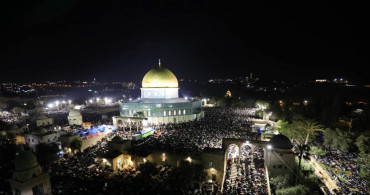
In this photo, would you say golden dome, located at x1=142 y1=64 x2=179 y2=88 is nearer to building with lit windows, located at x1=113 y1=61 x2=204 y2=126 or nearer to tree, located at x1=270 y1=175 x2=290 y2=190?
building with lit windows, located at x1=113 y1=61 x2=204 y2=126

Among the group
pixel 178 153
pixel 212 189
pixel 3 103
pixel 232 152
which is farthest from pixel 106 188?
pixel 3 103

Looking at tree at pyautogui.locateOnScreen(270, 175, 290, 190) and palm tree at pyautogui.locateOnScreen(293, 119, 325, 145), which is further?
palm tree at pyautogui.locateOnScreen(293, 119, 325, 145)

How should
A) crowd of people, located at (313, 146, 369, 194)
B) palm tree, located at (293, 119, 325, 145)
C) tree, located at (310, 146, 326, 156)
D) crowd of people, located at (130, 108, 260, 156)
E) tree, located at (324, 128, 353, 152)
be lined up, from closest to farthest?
crowd of people, located at (313, 146, 369, 194)
crowd of people, located at (130, 108, 260, 156)
tree, located at (310, 146, 326, 156)
tree, located at (324, 128, 353, 152)
palm tree, located at (293, 119, 325, 145)

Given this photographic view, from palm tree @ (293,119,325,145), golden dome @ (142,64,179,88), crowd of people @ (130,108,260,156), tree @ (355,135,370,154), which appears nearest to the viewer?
crowd of people @ (130,108,260,156)

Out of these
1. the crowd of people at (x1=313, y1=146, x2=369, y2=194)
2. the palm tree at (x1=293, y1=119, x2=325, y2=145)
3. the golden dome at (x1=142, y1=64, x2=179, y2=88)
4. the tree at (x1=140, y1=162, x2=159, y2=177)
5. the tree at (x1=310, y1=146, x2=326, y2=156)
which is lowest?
the crowd of people at (x1=313, y1=146, x2=369, y2=194)

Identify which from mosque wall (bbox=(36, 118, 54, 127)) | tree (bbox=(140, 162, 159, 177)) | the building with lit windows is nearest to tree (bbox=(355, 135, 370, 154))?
tree (bbox=(140, 162, 159, 177))

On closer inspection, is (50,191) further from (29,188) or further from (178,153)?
(178,153)

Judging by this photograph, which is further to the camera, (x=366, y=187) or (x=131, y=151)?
(x=131, y=151)
